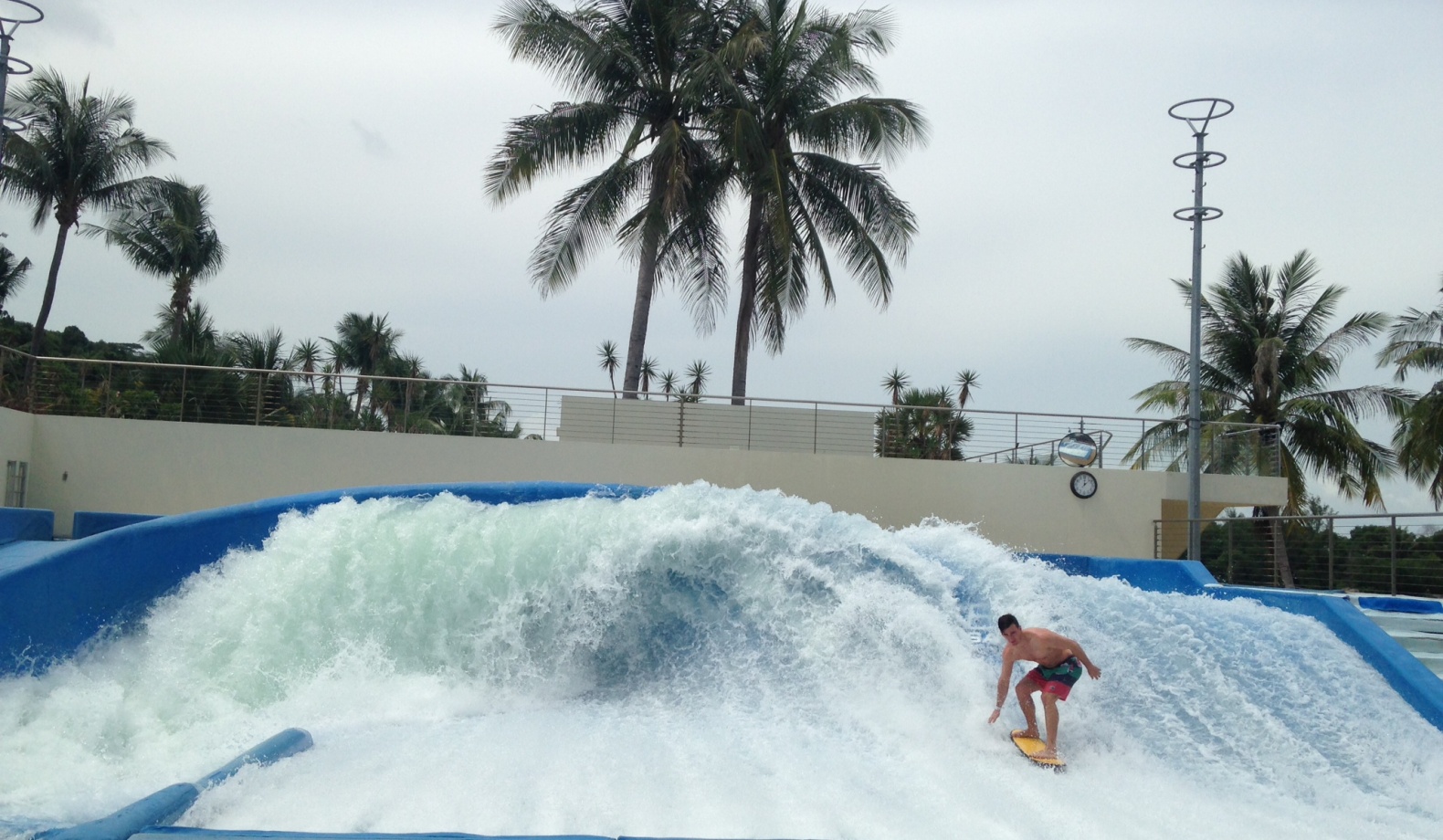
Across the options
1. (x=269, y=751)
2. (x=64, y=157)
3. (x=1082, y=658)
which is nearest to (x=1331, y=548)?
(x=1082, y=658)

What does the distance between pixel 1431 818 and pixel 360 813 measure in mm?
6196

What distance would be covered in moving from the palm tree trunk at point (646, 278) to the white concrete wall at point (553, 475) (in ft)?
9.67

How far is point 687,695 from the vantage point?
820 cm

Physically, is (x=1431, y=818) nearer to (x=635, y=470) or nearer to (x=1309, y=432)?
(x=635, y=470)

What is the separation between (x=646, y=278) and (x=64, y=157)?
15454mm

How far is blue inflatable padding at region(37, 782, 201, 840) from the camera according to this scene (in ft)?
15.1

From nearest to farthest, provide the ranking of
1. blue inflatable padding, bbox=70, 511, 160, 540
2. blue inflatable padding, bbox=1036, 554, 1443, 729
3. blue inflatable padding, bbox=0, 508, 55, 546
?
blue inflatable padding, bbox=1036, 554, 1443, 729 → blue inflatable padding, bbox=0, 508, 55, 546 → blue inflatable padding, bbox=70, 511, 160, 540

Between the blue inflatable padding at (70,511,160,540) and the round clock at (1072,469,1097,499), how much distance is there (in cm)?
1192

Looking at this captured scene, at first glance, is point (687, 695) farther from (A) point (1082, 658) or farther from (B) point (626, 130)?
(B) point (626, 130)

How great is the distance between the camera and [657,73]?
18688 mm

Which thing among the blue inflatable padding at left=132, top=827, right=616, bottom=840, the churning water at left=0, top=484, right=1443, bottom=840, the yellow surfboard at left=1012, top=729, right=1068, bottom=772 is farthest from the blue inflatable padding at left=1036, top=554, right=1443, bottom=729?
the blue inflatable padding at left=132, top=827, right=616, bottom=840

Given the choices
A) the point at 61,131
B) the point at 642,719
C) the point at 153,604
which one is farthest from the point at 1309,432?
the point at 61,131

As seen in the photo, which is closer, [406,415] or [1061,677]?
[1061,677]

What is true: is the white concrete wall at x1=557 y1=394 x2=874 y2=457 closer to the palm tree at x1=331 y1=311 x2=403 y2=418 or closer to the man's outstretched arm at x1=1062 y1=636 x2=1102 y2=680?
the man's outstretched arm at x1=1062 y1=636 x2=1102 y2=680
